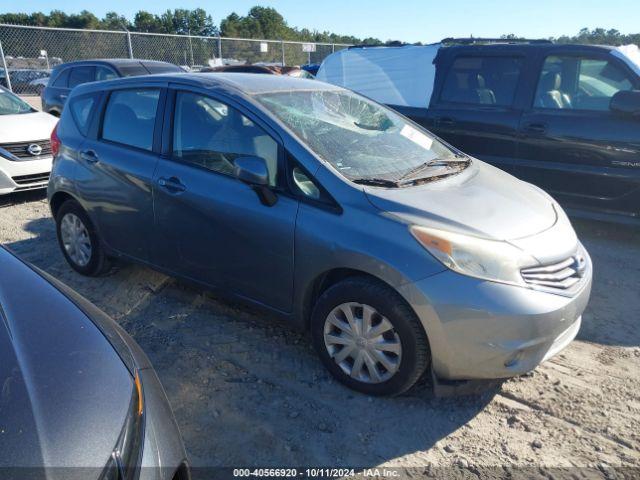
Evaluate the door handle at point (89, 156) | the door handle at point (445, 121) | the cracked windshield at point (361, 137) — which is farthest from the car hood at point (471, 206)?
the door handle at point (445, 121)

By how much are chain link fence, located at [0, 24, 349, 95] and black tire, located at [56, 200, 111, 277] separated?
10360 millimetres

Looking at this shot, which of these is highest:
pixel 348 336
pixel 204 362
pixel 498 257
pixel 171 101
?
pixel 171 101

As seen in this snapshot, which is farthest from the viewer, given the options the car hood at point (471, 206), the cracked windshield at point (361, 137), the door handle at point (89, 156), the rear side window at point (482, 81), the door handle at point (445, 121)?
the door handle at point (445, 121)

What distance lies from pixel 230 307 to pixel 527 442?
2.19m

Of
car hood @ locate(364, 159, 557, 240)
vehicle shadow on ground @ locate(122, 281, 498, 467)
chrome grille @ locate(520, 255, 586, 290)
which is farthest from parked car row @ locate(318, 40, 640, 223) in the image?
vehicle shadow on ground @ locate(122, 281, 498, 467)

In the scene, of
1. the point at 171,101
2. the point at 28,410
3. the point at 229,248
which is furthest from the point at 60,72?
the point at 28,410

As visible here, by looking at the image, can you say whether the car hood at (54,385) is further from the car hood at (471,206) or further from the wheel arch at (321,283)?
the car hood at (471,206)

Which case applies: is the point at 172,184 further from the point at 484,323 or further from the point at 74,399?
the point at 484,323

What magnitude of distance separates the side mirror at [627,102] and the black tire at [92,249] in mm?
4637

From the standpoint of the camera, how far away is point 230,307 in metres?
3.88

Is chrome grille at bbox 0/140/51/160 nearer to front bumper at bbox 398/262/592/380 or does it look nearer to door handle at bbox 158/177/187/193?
door handle at bbox 158/177/187/193

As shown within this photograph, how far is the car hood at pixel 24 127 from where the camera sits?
654 centimetres

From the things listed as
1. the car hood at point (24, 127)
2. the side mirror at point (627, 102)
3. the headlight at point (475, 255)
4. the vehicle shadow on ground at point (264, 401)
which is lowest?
the vehicle shadow on ground at point (264, 401)

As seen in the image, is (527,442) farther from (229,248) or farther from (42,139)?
(42,139)
